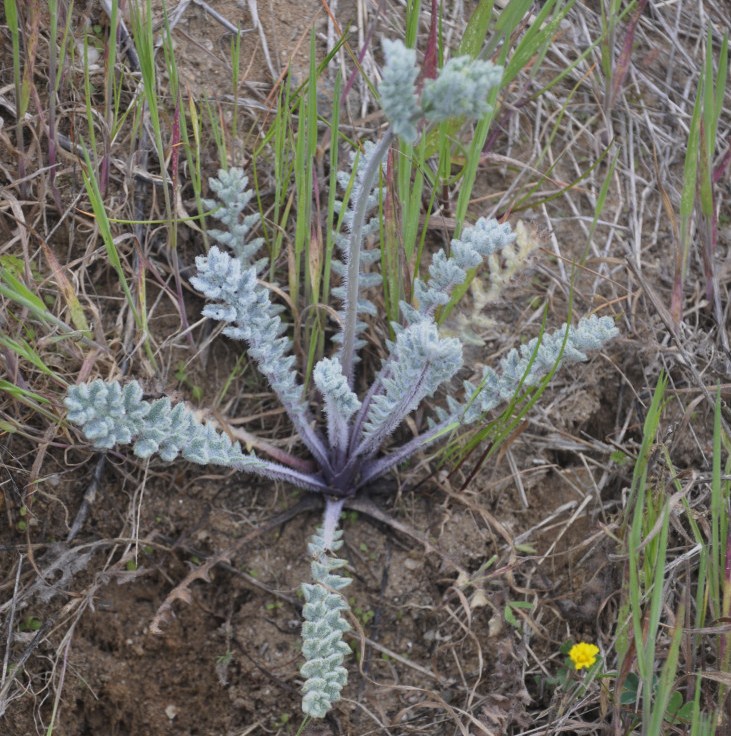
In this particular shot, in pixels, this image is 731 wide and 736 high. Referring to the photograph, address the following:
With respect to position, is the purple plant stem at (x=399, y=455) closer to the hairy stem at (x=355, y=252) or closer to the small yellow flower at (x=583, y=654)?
the hairy stem at (x=355, y=252)

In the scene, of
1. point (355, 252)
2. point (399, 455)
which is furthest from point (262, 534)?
point (355, 252)

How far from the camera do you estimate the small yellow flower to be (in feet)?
6.27

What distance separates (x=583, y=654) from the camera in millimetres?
Result: 1913

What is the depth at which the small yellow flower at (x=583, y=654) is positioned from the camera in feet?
6.27

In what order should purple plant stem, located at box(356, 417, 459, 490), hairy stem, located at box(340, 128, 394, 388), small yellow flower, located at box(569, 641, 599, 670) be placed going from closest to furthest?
1. hairy stem, located at box(340, 128, 394, 388)
2. small yellow flower, located at box(569, 641, 599, 670)
3. purple plant stem, located at box(356, 417, 459, 490)

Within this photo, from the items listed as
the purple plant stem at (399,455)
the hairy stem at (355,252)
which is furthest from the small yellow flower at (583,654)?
the hairy stem at (355,252)

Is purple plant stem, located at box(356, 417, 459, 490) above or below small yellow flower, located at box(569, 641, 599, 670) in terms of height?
above

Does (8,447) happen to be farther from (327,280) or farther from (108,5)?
(108,5)

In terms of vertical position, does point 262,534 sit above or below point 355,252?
below

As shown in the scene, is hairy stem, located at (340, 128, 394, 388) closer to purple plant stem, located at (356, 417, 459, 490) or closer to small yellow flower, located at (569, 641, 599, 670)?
purple plant stem, located at (356, 417, 459, 490)

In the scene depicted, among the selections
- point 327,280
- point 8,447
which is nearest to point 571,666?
point 327,280

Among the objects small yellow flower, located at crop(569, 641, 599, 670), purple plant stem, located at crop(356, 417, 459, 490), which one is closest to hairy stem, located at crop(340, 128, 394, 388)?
purple plant stem, located at crop(356, 417, 459, 490)

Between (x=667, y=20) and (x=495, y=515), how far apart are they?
6.39 feet

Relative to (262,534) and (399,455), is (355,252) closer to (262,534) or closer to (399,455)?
(399,455)
